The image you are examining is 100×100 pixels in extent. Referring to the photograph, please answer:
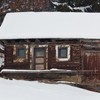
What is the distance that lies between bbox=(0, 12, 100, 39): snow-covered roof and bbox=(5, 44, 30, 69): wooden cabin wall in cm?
81

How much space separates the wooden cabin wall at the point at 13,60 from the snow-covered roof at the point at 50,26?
81 cm

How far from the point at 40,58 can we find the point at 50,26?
8.82 ft

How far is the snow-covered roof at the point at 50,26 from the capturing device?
27.9 m

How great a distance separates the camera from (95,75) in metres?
27.5

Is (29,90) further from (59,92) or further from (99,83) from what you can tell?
(99,83)

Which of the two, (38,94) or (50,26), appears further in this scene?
(50,26)

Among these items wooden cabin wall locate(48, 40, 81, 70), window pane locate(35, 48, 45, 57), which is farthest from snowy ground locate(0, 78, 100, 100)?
window pane locate(35, 48, 45, 57)

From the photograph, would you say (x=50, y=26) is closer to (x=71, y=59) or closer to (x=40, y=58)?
(x=40, y=58)

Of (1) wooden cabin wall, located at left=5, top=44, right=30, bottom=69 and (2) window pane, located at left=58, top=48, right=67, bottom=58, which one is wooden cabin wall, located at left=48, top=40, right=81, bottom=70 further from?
(1) wooden cabin wall, located at left=5, top=44, right=30, bottom=69

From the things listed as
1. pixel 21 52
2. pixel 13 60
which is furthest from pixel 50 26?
pixel 13 60

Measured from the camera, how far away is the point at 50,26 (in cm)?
2953

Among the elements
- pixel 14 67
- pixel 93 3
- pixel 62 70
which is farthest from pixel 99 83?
pixel 93 3

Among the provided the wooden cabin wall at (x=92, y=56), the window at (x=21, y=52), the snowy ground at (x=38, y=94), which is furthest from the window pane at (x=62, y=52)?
the snowy ground at (x=38, y=94)

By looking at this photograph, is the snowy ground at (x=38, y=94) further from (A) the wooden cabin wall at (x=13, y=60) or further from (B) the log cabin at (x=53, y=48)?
(A) the wooden cabin wall at (x=13, y=60)
